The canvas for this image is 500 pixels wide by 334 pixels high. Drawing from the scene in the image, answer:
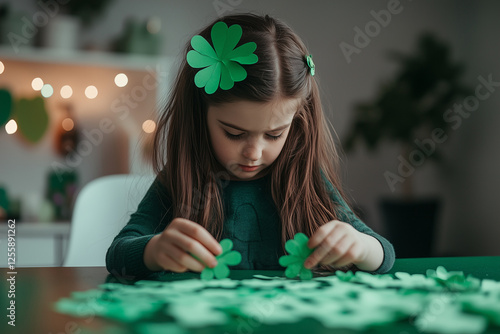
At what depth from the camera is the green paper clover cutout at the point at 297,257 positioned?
809 millimetres

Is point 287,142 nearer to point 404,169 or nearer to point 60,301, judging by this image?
point 60,301

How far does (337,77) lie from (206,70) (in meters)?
2.75

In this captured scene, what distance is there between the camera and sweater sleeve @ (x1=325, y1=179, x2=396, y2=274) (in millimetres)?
930

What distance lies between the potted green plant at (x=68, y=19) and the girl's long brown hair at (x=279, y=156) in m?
1.83

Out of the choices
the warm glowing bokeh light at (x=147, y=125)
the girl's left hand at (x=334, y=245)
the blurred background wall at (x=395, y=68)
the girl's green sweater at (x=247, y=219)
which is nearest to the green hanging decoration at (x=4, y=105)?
the warm glowing bokeh light at (x=147, y=125)

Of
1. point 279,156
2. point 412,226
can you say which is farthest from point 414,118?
point 279,156

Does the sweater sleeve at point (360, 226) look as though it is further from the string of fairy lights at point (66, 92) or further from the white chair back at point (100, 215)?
the string of fairy lights at point (66, 92)

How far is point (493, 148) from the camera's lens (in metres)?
3.33

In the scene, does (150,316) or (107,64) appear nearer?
(150,316)

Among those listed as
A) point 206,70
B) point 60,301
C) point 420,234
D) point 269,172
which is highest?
point 206,70

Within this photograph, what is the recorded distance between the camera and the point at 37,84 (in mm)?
2777

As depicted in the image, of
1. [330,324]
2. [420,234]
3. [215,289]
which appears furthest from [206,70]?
[420,234]

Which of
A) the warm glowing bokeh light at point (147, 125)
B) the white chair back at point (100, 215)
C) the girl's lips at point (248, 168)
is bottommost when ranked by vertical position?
the white chair back at point (100, 215)

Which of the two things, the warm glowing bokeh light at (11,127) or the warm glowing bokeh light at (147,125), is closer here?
the warm glowing bokeh light at (11,127)
